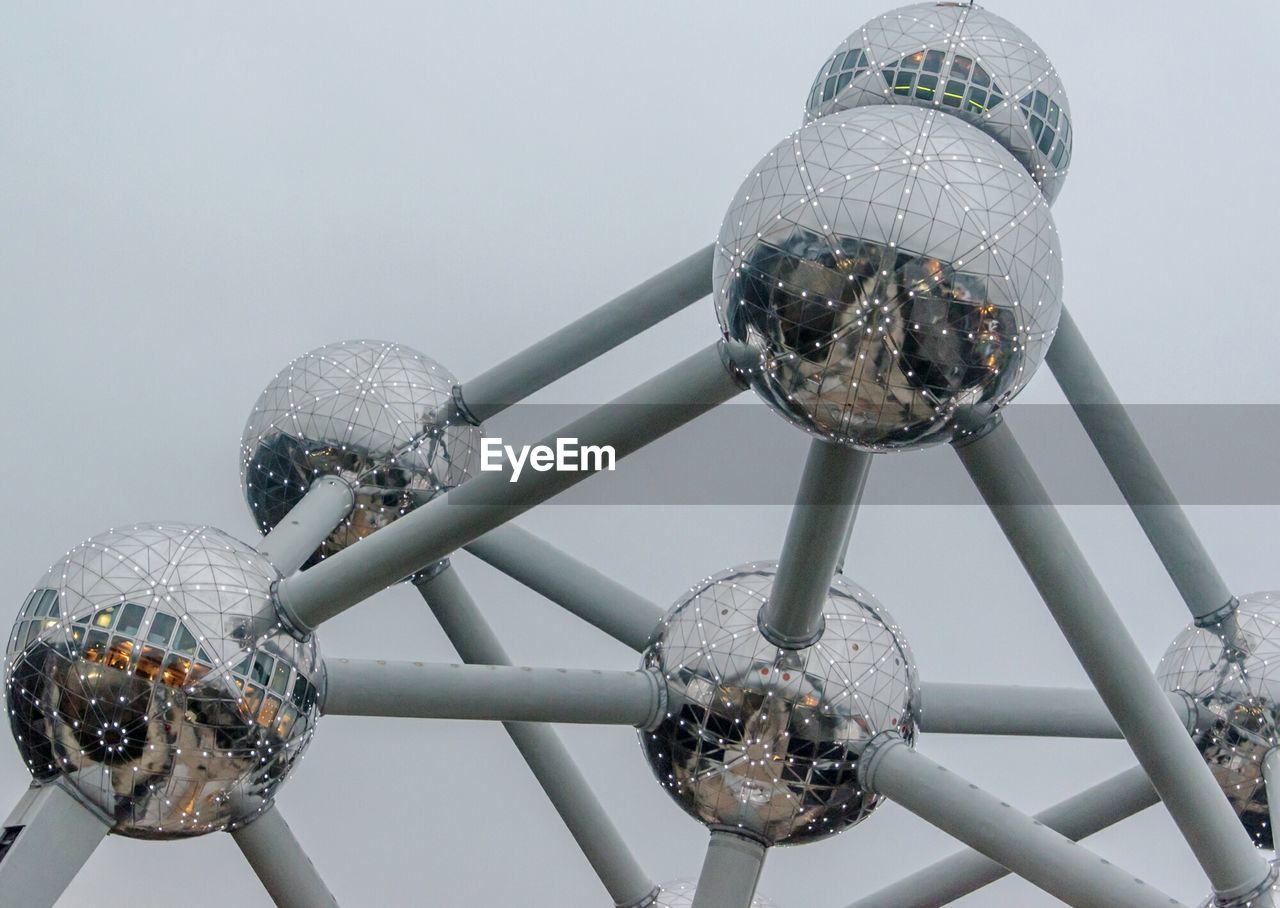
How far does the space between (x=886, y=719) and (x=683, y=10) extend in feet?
11.6

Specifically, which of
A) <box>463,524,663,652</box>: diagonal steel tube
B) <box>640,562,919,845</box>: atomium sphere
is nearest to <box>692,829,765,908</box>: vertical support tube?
<box>640,562,919,845</box>: atomium sphere

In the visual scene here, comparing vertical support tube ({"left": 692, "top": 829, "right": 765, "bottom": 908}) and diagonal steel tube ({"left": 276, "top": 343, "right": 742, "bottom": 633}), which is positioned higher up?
diagonal steel tube ({"left": 276, "top": 343, "right": 742, "bottom": 633})

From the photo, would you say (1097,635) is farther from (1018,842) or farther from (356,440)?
(356,440)

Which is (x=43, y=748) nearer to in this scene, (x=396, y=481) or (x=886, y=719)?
(x=396, y=481)

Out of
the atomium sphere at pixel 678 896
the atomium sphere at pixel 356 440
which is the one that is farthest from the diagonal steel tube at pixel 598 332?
the atomium sphere at pixel 678 896

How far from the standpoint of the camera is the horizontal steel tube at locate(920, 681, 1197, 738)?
152 inches

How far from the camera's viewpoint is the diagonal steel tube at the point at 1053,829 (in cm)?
395

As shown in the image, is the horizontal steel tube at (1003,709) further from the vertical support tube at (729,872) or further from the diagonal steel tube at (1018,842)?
the vertical support tube at (729,872)

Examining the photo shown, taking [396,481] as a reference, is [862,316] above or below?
below

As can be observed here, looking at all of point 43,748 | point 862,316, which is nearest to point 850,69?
point 862,316

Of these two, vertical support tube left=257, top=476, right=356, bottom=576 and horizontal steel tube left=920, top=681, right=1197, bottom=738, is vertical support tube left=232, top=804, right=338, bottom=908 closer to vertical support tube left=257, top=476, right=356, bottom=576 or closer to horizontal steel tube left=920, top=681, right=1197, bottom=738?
vertical support tube left=257, top=476, right=356, bottom=576

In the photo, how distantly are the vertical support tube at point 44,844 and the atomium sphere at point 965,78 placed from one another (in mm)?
2185

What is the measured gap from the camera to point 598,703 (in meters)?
3.51

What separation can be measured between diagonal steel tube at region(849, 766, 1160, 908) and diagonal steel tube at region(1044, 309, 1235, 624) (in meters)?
0.60
